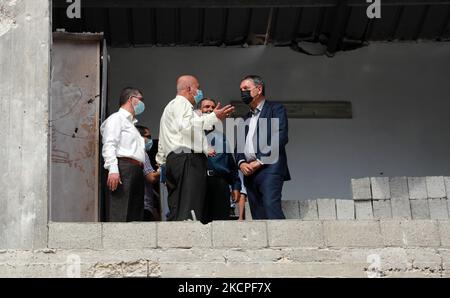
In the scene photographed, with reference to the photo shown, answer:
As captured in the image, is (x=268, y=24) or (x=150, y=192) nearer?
(x=150, y=192)

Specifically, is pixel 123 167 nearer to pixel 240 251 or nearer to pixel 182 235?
pixel 182 235

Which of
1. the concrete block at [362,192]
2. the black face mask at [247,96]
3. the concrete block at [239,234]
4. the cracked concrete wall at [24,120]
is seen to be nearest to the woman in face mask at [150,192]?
the black face mask at [247,96]

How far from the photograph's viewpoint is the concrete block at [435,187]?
9.16 meters

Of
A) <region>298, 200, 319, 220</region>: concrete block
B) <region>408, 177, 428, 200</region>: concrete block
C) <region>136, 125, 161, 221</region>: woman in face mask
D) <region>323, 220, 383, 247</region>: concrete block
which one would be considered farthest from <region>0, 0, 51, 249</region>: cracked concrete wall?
<region>408, 177, 428, 200</region>: concrete block

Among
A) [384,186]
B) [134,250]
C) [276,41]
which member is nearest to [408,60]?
[276,41]

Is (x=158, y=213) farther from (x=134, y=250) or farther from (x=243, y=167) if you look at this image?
(x=134, y=250)

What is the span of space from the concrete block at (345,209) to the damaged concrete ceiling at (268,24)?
7.97 feet

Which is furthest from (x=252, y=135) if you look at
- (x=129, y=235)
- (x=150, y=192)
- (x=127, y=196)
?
(x=129, y=235)

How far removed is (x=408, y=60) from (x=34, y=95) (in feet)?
17.1

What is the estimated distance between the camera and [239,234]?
7.71m

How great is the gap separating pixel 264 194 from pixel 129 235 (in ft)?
3.95

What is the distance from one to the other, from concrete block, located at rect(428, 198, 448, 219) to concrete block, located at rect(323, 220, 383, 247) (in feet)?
4.87

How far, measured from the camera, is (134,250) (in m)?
7.64

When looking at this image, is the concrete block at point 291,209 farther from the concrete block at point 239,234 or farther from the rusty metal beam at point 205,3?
the rusty metal beam at point 205,3
